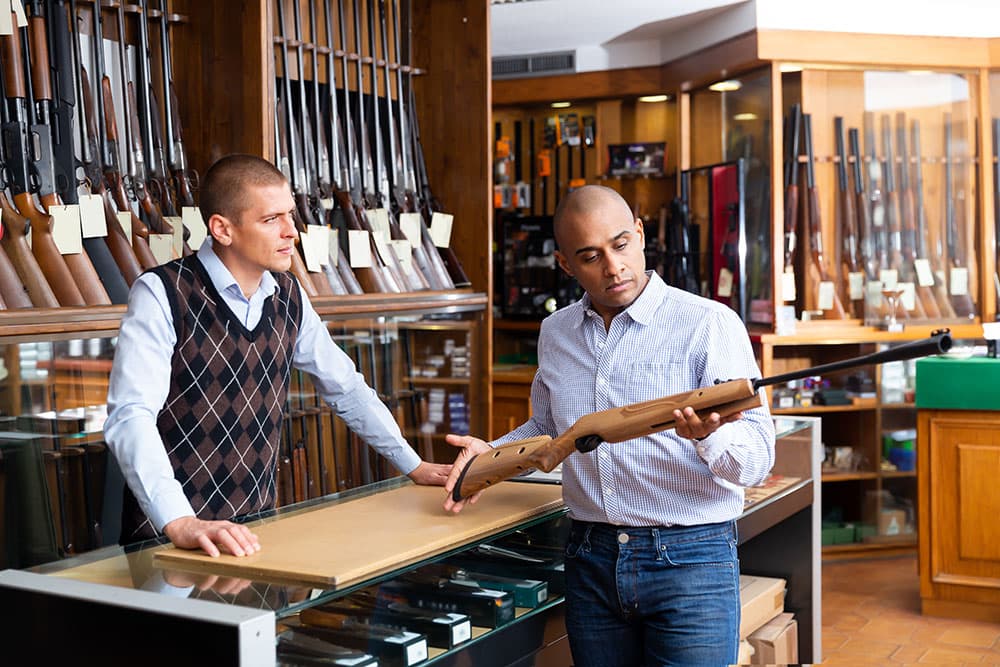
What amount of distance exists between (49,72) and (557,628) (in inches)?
83.1

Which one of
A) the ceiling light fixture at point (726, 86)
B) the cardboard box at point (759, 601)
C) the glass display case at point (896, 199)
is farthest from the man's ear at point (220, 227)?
the ceiling light fixture at point (726, 86)

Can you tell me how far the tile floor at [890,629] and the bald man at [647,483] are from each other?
240 cm

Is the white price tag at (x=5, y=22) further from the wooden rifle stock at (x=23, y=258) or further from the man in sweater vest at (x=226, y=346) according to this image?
the man in sweater vest at (x=226, y=346)

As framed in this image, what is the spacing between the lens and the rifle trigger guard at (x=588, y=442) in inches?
72.8

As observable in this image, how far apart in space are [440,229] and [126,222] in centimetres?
131

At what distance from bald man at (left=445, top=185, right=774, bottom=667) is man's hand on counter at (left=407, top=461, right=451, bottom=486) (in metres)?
0.41

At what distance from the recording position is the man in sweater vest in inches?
87.4

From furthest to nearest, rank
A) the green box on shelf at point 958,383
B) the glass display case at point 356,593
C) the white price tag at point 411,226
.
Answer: the green box on shelf at point 958,383
the white price tag at point 411,226
the glass display case at point 356,593

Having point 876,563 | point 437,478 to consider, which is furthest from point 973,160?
point 437,478

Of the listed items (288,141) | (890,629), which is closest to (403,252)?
(288,141)

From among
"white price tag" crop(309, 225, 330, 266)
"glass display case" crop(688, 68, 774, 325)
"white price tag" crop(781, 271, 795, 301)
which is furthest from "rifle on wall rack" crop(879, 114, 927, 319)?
"white price tag" crop(309, 225, 330, 266)

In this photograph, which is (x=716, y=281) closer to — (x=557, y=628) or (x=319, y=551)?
(x=557, y=628)

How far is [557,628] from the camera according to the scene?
82.9 inches

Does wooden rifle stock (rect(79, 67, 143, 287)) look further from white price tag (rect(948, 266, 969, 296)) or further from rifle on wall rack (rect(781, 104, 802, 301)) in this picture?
white price tag (rect(948, 266, 969, 296))
